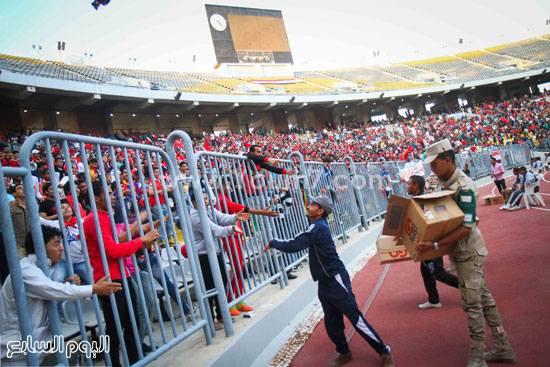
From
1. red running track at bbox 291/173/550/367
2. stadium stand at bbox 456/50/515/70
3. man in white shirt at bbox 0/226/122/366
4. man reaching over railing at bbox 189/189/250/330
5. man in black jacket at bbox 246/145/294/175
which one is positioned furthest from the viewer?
stadium stand at bbox 456/50/515/70

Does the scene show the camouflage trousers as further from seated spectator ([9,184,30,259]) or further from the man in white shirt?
seated spectator ([9,184,30,259])

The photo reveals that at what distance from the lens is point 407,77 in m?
44.1

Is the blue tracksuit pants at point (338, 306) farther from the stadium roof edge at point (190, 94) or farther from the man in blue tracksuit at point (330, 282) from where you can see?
the stadium roof edge at point (190, 94)

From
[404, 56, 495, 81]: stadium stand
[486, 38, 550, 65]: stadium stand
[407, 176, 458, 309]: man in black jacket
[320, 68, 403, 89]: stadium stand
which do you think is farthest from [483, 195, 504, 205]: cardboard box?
[486, 38, 550, 65]: stadium stand

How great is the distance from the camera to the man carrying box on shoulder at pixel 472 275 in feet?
8.70

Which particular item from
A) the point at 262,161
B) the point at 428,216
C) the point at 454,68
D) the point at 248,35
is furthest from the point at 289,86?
the point at 428,216

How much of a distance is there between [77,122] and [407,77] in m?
37.9

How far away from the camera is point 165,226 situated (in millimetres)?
3838

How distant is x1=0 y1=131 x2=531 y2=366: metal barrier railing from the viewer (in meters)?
2.00

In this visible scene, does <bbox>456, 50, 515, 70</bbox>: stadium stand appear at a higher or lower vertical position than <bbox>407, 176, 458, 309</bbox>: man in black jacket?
higher

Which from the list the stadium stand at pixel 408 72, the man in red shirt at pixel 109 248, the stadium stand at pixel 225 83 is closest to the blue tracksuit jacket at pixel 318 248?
the man in red shirt at pixel 109 248

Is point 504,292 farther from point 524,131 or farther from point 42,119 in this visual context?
point 524,131

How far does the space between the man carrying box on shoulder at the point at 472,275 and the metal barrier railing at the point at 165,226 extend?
184cm

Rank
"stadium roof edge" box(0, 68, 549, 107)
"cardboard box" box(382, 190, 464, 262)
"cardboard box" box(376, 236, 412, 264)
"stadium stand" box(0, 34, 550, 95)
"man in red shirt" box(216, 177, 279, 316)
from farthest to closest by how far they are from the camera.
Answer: "stadium stand" box(0, 34, 550, 95), "stadium roof edge" box(0, 68, 549, 107), "cardboard box" box(376, 236, 412, 264), "man in red shirt" box(216, 177, 279, 316), "cardboard box" box(382, 190, 464, 262)
